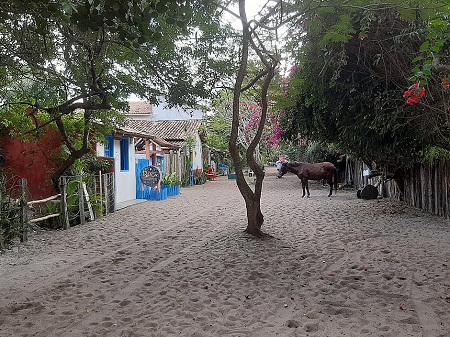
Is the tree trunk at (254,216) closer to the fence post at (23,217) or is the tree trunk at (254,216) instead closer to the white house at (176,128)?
the fence post at (23,217)

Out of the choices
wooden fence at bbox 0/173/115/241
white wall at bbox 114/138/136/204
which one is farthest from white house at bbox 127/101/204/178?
wooden fence at bbox 0/173/115/241

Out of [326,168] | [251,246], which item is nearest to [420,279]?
[251,246]

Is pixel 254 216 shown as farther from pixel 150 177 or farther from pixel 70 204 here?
pixel 150 177

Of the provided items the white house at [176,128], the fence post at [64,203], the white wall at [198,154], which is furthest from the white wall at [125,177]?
the white wall at [198,154]

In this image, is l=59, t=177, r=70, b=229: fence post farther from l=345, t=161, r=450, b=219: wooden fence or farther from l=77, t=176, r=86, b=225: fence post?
l=345, t=161, r=450, b=219: wooden fence

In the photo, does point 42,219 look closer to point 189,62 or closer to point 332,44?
point 189,62

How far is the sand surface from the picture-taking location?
384 centimetres

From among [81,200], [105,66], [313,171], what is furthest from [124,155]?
[105,66]

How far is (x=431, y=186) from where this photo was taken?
1041 cm

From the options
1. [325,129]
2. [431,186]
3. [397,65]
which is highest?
[397,65]

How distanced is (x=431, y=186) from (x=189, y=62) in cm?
687

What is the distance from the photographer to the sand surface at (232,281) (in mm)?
3836

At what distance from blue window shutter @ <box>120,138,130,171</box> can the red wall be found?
428cm

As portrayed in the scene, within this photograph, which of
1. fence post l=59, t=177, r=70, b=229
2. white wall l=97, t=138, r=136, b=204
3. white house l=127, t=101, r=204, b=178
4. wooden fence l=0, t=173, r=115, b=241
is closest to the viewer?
wooden fence l=0, t=173, r=115, b=241
